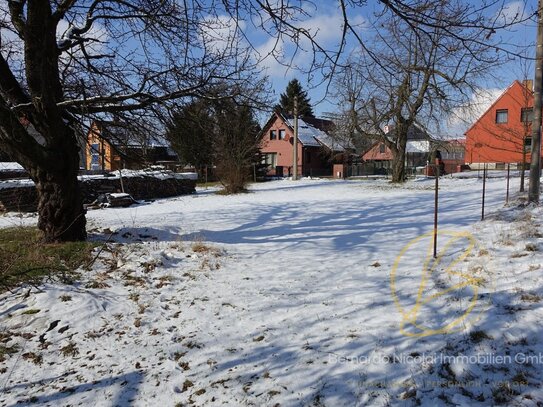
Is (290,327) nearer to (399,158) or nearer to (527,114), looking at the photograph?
(527,114)

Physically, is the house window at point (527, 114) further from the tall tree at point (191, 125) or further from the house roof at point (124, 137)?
the house roof at point (124, 137)

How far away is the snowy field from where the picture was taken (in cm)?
A: 312

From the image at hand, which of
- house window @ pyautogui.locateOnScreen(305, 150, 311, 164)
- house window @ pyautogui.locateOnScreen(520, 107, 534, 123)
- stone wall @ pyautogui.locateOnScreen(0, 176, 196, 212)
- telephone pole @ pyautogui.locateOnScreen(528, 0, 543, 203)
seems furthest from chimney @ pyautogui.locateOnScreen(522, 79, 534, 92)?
house window @ pyautogui.locateOnScreen(305, 150, 311, 164)

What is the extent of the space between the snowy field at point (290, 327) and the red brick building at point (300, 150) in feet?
121

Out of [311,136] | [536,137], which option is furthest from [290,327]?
[311,136]

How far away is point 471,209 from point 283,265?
714cm

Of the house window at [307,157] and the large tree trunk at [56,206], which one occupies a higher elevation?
the house window at [307,157]

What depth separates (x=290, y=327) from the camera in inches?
165

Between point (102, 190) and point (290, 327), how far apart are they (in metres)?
17.5

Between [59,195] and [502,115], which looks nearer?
[59,195]

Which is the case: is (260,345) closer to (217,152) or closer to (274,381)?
(274,381)

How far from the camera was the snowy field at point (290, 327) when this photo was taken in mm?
3123

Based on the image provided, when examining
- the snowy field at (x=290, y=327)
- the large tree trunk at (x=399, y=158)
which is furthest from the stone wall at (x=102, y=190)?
the large tree trunk at (x=399, y=158)

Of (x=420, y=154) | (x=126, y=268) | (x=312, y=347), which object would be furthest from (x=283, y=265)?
(x=420, y=154)
